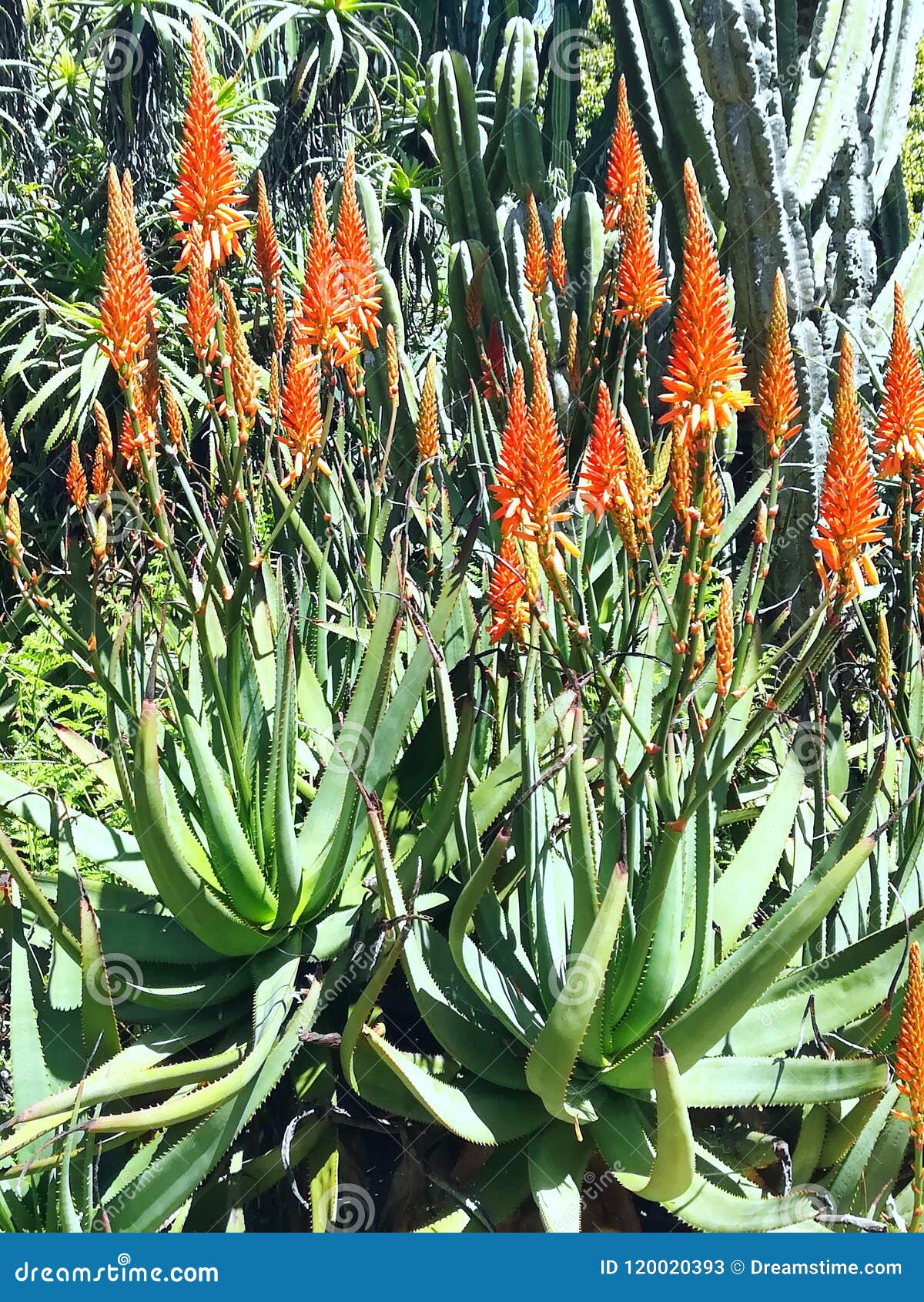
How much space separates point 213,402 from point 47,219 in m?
4.26

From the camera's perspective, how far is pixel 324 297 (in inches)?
54.5

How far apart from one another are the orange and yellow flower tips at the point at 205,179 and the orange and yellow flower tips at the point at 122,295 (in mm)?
61

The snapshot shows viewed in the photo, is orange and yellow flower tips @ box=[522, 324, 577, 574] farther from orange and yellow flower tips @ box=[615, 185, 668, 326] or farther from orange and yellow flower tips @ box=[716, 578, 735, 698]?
orange and yellow flower tips @ box=[615, 185, 668, 326]

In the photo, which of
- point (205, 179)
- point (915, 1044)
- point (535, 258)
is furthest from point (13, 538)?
point (535, 258)

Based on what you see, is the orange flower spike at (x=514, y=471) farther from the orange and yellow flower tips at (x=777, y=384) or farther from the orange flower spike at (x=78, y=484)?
the orange flower spike at (x=78, y=484)

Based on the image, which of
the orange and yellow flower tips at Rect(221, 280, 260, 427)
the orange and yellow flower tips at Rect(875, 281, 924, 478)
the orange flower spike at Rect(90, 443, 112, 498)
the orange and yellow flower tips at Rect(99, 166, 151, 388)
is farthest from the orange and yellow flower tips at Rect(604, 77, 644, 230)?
the orange flower spike at Rect(90, 443, 112, 498)

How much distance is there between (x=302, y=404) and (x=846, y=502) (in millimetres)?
677

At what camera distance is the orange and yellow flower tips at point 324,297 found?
1326mm

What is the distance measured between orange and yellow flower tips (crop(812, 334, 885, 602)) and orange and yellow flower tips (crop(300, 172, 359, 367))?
2.05ft

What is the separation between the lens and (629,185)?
1.60 metres

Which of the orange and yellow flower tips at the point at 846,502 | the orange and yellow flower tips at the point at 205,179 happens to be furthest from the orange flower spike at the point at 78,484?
the orange and yellow flower tips at the point at 846,502

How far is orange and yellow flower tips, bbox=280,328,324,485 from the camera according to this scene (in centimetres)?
136

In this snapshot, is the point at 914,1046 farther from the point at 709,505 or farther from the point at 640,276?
the point at 640,276
